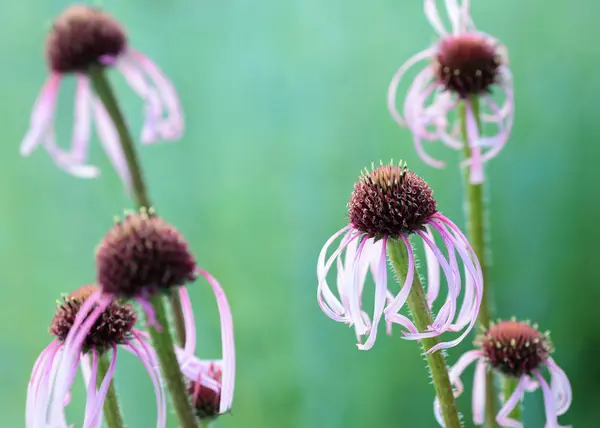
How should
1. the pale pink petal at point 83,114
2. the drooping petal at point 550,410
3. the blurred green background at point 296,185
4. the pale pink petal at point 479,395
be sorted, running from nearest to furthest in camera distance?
1. the drooping petal at point 550,410
2. the pale pink petal at point 479,395
3. the pale pink petal at point 83,114
4. the blurred green background at point 296,185

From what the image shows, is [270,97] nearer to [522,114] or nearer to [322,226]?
[322,226]

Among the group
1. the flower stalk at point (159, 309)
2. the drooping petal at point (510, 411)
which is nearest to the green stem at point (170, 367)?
the flower stalk at point (159, 309)

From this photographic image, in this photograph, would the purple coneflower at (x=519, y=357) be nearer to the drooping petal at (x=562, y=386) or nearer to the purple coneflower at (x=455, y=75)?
the drooping petal at (x=562, y=386)

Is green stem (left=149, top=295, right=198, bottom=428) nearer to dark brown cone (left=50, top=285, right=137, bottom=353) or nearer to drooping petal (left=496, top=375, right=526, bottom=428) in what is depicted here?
dark brown cone (left=50, top=285, right=137, bottom=353)

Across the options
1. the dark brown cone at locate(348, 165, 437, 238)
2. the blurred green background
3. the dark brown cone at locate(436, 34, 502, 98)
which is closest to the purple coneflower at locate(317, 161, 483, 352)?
the dark brown cone at locate(348, 165, 437, 238)

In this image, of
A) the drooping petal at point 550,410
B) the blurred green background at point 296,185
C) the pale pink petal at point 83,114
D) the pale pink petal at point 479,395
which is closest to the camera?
the drooping petal at point 550,410

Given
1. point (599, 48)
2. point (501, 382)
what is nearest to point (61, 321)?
point (501, 382)
